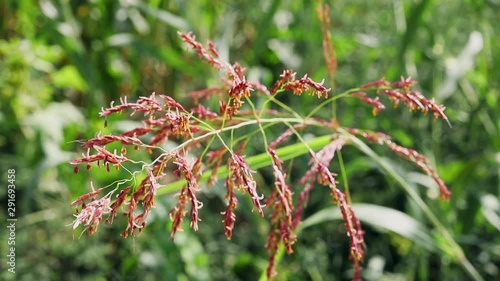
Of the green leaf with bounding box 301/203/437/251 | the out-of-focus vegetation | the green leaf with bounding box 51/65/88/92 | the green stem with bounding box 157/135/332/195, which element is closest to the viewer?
the green stem with bounding box 157/135/332/195

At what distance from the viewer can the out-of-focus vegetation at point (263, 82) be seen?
1.89m

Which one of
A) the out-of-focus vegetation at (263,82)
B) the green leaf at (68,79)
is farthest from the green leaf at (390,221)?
the green leaf at (68,79)

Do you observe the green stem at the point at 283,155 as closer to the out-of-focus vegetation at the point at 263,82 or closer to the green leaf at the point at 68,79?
the out-of-focus vegetation at the point at 263,82

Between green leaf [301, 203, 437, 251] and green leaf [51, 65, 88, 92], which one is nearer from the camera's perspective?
green leaf [301, 203, 437, 251]

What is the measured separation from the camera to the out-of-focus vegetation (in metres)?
1.89

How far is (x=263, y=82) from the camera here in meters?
2.14

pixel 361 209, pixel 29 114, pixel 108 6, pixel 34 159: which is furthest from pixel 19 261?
pixel 361 209

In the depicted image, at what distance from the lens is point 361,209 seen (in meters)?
1.59

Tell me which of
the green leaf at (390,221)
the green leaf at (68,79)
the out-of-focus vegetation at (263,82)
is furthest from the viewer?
the green leaf at (68,79)

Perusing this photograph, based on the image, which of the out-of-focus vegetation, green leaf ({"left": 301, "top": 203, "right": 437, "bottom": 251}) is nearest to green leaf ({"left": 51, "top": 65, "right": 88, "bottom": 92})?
the out-of-focus vegetation

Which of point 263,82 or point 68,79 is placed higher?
point 263,82

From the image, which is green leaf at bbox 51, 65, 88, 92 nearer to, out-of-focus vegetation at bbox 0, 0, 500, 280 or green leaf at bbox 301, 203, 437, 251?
out-of-focus vegetation at bbox 0, 0, 500, 280

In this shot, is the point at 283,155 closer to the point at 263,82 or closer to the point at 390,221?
the point at 390,221

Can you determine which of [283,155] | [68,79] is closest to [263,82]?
[68,79]
